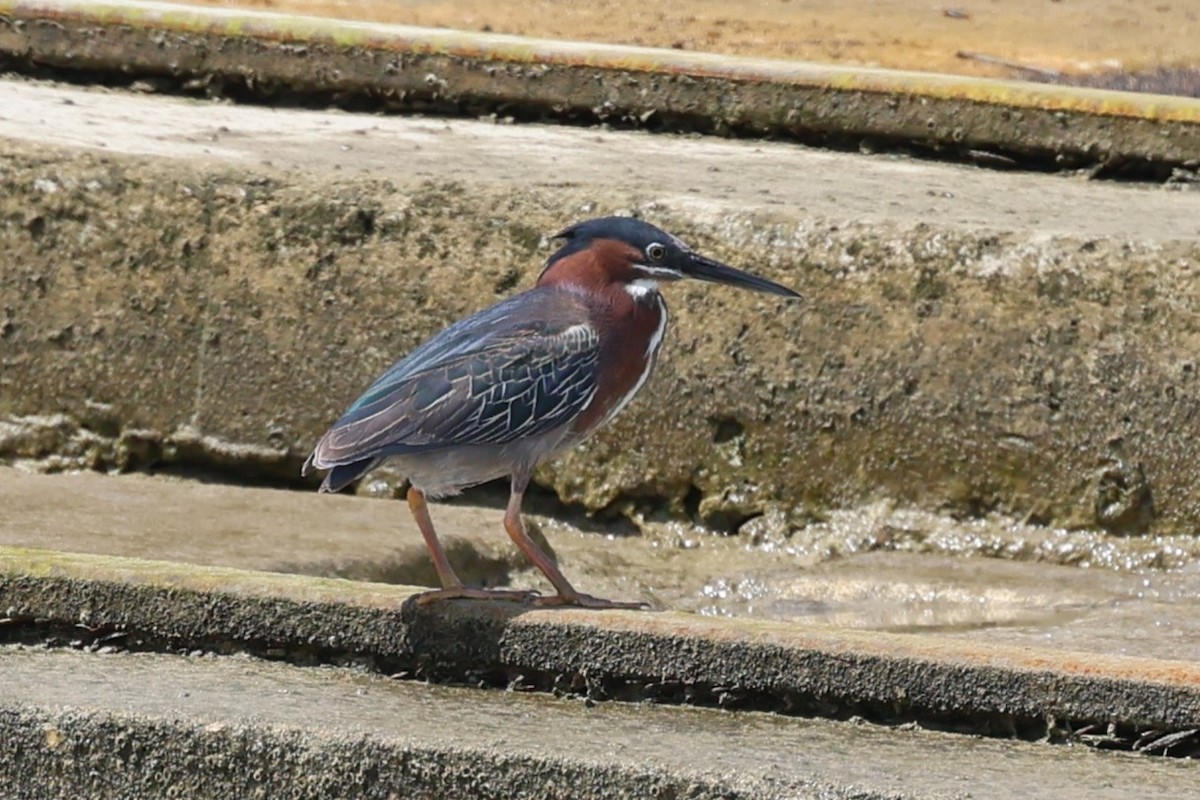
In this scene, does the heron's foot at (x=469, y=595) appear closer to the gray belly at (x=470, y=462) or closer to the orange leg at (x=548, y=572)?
the orange leg at (x=548, y=572)

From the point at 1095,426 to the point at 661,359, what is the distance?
48.8 inches

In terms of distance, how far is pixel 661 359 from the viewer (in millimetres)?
6453

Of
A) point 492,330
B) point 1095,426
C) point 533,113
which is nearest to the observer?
point 492,330

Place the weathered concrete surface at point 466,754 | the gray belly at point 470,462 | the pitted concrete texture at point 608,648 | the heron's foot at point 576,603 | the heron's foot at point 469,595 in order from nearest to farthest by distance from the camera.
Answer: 1. the weathered concrete surface at point 466,754
2. the pitted concrete texture at point 608,648
3. the heron's foot at point 469,595
4. the heron's foot at point 576,603
5. the gray belly at point 470,462

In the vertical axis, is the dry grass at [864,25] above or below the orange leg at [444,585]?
above

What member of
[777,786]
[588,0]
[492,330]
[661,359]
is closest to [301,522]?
[661,359]

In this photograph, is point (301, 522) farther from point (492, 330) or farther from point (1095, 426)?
point (1095, 426)

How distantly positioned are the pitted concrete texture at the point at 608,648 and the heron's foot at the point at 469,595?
22mm

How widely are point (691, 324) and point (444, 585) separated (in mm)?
2041

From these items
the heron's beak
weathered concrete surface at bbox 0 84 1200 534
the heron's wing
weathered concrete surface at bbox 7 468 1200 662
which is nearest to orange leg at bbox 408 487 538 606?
the heron's wing

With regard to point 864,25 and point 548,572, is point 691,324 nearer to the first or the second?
point 548,572

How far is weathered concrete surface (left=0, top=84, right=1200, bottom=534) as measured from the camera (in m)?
6.30

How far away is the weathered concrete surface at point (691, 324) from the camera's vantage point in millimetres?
6297

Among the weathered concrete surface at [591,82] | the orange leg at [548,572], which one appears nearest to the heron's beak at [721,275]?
the orange leg at [548,572]
